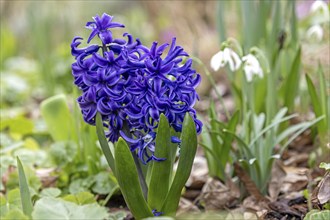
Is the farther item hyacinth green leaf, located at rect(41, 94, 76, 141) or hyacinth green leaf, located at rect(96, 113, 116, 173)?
hyacinth green leaf, located at rect(41, 94, 76, 141)

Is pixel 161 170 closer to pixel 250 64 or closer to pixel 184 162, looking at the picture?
pixel 184 162

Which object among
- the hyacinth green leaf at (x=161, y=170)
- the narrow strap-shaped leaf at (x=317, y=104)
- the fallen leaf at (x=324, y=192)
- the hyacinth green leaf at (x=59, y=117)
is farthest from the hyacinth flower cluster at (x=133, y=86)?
the hyacinth green leaf at (x=59, y=117)

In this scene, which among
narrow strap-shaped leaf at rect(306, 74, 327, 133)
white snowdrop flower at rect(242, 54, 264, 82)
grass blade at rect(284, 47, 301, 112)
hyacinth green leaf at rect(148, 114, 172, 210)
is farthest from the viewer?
grass blade at rect(284, 47, 301, 112)

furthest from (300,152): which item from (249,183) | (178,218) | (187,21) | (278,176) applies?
(187,21)

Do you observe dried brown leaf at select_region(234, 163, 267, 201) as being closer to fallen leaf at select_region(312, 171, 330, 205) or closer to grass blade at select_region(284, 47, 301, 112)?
fallen leaf at select_region(312, 171, 330, 205)

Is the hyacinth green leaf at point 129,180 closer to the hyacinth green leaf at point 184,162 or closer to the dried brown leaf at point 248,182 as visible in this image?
the hyacinth green leaf at point 184,162

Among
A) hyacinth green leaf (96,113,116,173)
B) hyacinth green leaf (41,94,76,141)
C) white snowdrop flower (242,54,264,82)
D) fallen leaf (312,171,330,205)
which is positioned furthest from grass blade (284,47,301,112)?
hyacinth green leaf (96,113,116,173)

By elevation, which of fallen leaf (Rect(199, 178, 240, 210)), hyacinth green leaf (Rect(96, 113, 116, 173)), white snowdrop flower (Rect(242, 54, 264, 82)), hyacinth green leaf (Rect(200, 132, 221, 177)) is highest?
white snowdrop flower (Rect(242, 54, 264, 82))

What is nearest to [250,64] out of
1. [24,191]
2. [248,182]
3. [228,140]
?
[228,140]
